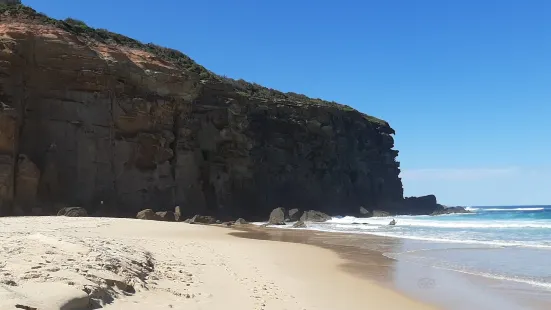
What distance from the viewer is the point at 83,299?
4.98 meters

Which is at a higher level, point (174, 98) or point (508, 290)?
point (174, 98)

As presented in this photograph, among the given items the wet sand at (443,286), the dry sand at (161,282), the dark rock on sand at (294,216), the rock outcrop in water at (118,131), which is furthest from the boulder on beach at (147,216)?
the dry sand at (161,282)

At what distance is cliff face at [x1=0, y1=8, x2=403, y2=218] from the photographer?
28016 millimetres

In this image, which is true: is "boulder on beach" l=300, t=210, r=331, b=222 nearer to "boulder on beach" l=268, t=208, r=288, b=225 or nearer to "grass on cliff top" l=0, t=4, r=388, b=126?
"boulder on beach" l=268, t=208, r=288, b=225

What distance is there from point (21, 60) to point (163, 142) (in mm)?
10653

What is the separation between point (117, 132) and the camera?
1276 inches

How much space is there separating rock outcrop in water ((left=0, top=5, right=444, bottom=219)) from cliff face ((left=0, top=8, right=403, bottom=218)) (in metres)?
0.07

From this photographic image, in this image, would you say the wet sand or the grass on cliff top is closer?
the wet sand

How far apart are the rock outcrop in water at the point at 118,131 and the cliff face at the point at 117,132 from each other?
7 centimetres

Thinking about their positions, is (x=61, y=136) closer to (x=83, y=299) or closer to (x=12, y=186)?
(x=12, y=186)

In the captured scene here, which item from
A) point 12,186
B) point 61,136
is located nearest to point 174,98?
point 61,136

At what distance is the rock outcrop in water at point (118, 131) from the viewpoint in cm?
2811

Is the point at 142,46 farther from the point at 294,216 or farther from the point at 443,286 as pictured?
the point at 443,286

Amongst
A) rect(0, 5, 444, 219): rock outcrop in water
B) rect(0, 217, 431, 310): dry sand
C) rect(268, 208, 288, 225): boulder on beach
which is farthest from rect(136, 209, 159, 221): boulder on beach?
rect(0, 217, 431, 310): dry sand
